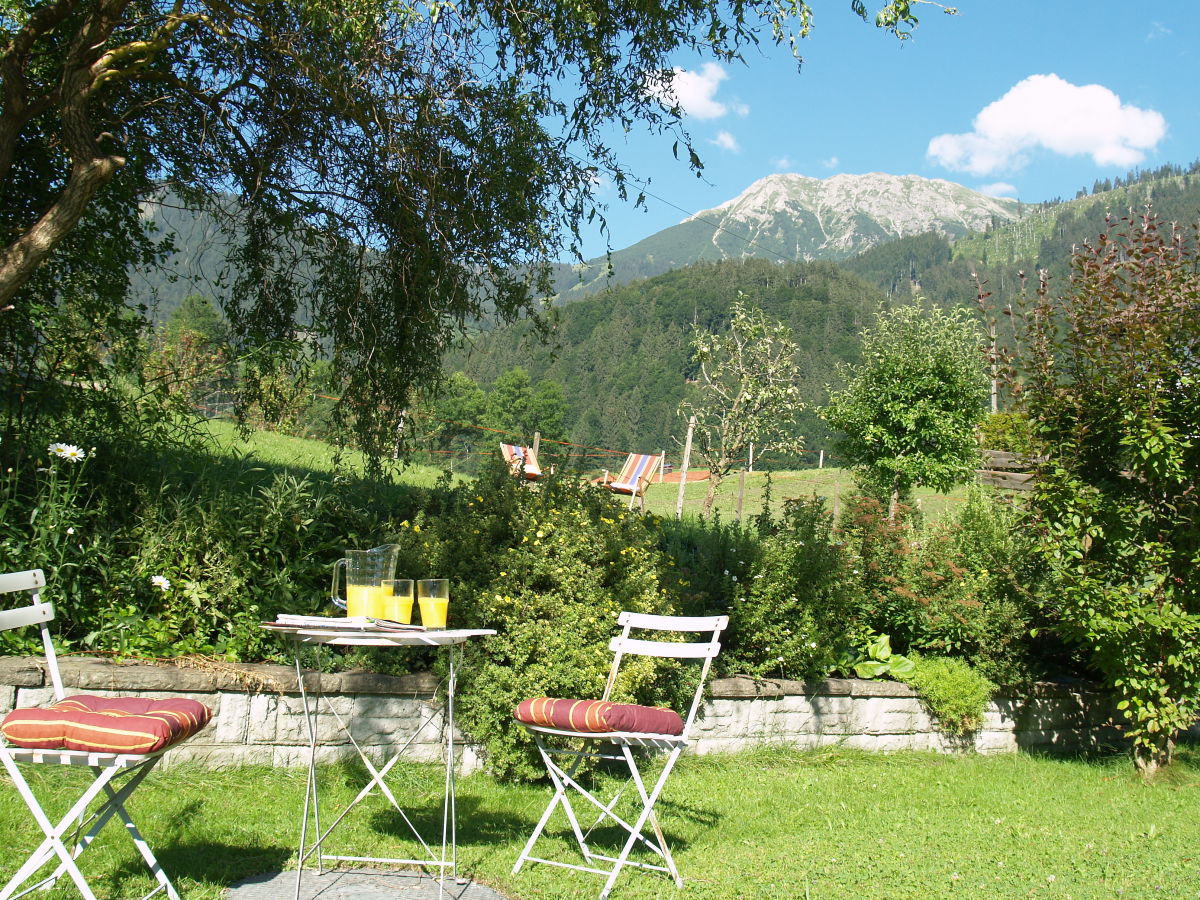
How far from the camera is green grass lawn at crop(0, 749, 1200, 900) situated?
10.8 feet

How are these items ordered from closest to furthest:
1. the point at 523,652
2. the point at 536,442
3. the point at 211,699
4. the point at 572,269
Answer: the point at 211,699
the point at 523,652
the point at 572,269
the point at 536,442

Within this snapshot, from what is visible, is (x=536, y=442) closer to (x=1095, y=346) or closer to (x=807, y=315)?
(x=1095, y=346)

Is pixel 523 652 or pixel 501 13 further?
pixel 501 13

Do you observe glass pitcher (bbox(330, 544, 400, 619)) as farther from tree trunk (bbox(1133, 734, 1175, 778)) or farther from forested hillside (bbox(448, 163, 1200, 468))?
forested hillside (bbox(448, 163, 1200, 468))

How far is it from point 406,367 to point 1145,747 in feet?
16.3

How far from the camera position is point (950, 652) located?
6.20 meters

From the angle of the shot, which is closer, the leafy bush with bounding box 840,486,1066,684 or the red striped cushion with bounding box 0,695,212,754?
the red striped cushion with bounding box 0,695,212,754

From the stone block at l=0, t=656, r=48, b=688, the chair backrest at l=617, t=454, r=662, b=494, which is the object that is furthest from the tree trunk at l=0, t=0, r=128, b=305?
the chair backrest at l=617, t=454, r=662, b=494

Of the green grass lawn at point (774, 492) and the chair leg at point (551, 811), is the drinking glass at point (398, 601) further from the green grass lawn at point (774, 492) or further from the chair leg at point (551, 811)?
the green grass lawn at point (774, 492)

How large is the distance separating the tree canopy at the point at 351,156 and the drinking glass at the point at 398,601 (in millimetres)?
3021

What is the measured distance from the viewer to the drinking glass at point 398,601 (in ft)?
10.2

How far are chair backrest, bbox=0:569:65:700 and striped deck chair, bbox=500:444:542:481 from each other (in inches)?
118

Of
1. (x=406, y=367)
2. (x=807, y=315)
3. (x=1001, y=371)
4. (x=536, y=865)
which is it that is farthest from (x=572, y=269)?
(x=807, y=315)

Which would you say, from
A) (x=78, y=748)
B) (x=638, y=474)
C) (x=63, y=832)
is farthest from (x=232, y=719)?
(x=638, y=474)
